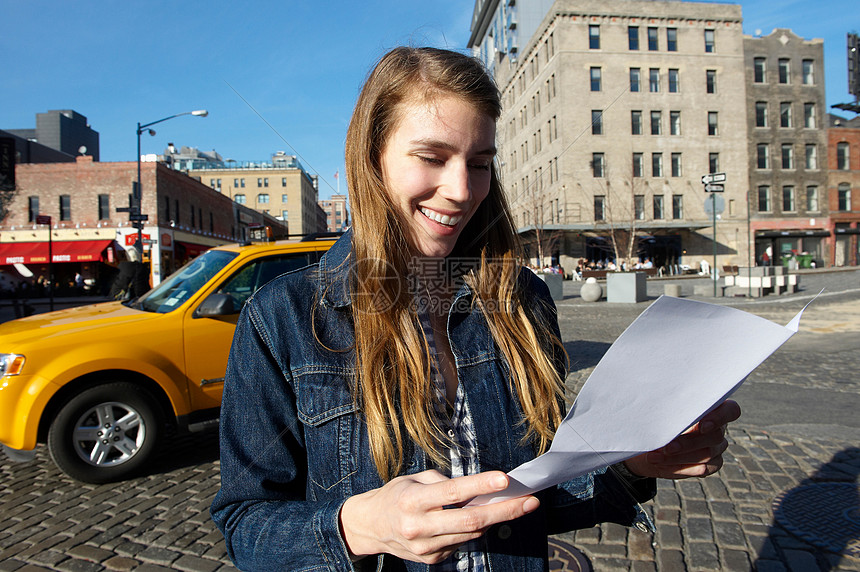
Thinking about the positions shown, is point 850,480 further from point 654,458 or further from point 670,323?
point 670,323

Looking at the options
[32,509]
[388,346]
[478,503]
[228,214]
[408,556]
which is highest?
[228,214]

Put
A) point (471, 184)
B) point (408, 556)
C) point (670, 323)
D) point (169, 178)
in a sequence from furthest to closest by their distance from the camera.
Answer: point (169, 178), point (471, 184), point (408, 556), point (670, 323)

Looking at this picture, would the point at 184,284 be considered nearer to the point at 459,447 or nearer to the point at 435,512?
the point at 459,447

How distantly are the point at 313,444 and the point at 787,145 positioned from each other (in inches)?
2141

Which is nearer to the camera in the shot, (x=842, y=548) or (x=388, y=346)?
(x=388, y=346)

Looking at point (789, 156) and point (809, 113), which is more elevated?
point (809, 113)

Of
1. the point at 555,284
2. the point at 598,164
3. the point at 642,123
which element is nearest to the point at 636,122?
the point at 642,123

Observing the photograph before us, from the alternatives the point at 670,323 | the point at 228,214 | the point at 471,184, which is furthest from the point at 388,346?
the point at 228,214

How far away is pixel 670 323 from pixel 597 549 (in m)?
2.94

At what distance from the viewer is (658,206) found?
40.3 metres

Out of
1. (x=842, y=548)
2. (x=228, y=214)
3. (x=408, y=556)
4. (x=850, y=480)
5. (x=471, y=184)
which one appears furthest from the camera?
(x=228, y=214)

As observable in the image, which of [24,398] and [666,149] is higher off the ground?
[666,149]

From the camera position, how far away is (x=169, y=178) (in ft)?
118

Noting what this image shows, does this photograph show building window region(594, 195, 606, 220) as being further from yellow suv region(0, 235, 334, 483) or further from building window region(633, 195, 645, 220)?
yellow suv region(0, 235, 334, 483)
